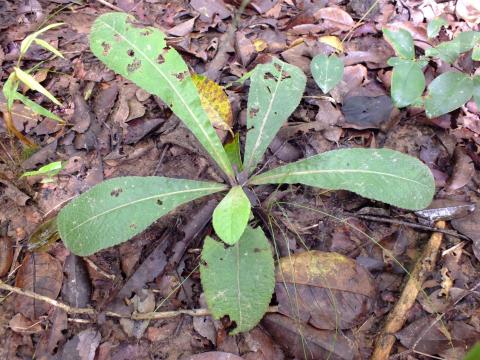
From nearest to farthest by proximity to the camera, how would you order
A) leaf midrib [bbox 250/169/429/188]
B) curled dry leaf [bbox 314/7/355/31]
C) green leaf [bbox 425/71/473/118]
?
leaf midrib [bbox 250/169/429/188], green leaf [bbox 425/71/473/118], curled dry leaf [bbox 314/7/355/31]

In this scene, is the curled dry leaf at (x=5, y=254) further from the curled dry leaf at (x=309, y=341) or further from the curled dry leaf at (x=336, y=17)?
the curled dry leaf at (x=336, y=17)

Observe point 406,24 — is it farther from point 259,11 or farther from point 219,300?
point 219,300

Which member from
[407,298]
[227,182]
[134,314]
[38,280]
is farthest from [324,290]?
[38,280]

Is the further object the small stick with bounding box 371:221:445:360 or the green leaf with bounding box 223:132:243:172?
the green leaf with bounding box 223:132:243:172

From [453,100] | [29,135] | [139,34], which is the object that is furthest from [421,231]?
[29,135]

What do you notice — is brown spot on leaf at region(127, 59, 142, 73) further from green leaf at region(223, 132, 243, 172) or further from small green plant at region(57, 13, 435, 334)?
green leaf at region(223, 132, 243, 172)

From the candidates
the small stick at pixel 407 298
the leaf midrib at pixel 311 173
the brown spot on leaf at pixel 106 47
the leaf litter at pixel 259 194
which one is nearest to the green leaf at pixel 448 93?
the leaf litter at pixel 259 194

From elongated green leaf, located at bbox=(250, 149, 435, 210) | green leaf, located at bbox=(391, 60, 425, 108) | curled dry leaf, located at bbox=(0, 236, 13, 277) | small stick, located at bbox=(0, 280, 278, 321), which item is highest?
green leaf, located at bbox=(391, 60, 425, 108)

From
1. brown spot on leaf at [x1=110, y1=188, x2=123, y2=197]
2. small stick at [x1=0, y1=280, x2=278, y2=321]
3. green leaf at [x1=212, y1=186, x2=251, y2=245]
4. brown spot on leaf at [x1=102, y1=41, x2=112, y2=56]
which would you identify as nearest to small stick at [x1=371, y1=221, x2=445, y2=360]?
small stick at [x1=0, y1=280, x2=278, y2=321]
